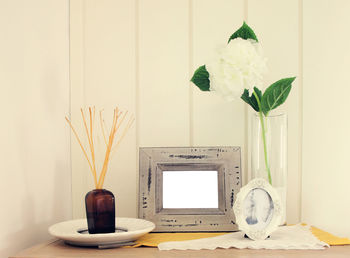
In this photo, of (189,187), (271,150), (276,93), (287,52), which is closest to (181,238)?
(189,187)

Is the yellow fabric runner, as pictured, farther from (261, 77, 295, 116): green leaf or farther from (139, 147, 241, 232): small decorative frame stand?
(261, 77, 295, 116): green leaf

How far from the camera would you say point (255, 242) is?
110 centimetres

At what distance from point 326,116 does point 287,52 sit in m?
0.25

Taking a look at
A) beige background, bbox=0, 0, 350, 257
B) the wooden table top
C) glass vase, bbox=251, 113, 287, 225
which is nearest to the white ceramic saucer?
the wooden table top

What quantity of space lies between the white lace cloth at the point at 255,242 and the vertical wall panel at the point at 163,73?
41cm

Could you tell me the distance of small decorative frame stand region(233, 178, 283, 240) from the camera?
1.13 meters

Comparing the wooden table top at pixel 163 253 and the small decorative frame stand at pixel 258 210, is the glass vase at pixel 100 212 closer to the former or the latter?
the wooden table top at pixel 163 253

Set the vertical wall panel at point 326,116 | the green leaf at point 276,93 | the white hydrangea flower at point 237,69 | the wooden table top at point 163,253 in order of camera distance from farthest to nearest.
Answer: the vertical wall panel at point 326,116, the green leaf at point 276,93, the white hydrangea flower at point 237,69, the wooden table top at point 163,253

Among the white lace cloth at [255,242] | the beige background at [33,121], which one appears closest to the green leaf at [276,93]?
the white lace cloth at [255,242]

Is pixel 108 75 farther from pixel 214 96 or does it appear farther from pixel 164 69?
pixel 214 96

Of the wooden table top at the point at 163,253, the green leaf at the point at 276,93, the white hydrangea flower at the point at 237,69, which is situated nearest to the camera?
the wooden table top at the point at 163,253

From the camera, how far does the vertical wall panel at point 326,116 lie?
1421 mm

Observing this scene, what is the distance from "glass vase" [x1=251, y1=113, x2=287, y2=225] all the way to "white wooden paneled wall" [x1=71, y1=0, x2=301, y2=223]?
0.56ft

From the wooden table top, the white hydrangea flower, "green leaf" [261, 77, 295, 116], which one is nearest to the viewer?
the wooden table top
